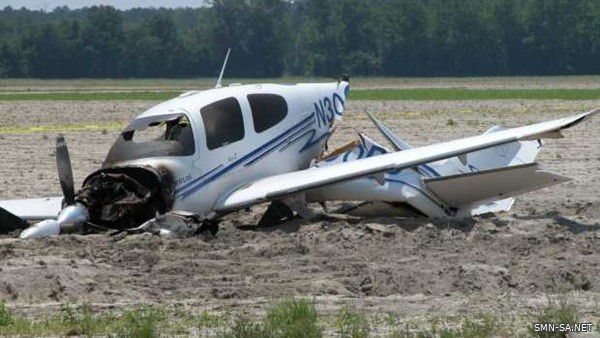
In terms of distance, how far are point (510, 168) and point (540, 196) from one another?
3603mm

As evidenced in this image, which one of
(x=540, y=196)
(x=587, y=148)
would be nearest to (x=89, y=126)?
(x=587, y=148)

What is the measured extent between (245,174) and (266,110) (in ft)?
3.58

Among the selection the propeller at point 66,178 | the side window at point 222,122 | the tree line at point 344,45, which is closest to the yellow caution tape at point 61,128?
the side window at point 222,122

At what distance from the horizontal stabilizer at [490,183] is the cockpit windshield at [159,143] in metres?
2.99

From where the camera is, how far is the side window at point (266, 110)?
63.1 ft

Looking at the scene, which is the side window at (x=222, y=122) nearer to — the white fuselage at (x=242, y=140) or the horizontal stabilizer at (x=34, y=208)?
the white fuselage at (x=242, y=140)

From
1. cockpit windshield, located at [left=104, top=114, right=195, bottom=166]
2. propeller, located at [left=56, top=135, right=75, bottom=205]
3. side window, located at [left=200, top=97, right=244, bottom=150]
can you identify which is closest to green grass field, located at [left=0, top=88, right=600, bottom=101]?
side window, located at [left=200, top=97, right=244, bottom=150]

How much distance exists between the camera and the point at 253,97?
19359 mm

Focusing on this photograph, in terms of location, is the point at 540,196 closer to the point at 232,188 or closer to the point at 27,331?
the point at 232,188

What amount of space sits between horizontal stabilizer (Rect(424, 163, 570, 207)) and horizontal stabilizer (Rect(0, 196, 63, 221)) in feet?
14.9

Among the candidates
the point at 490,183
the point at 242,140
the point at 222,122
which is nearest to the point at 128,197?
the point at 222,122

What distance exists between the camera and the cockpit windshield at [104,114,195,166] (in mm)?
17938

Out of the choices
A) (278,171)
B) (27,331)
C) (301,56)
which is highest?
(301,56)

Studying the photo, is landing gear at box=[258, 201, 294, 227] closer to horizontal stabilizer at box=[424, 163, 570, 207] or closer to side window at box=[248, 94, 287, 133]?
side window at box=[248, 94, 287, 133]
